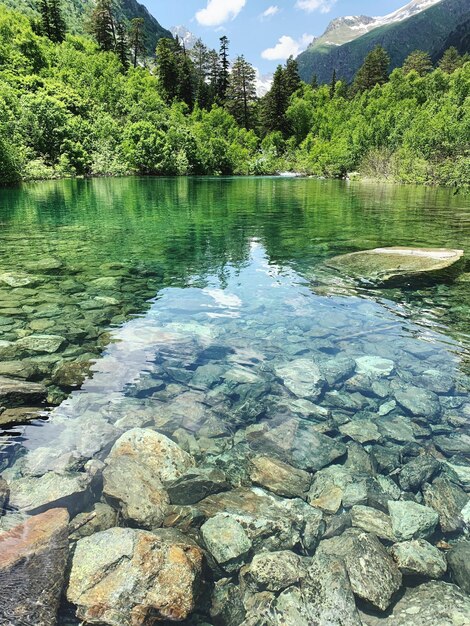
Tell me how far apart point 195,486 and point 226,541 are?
2.37ft

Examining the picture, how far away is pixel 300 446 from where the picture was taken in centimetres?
451

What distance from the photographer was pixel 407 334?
24.2 ft

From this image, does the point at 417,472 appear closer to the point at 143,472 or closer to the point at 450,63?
the point at 143,472

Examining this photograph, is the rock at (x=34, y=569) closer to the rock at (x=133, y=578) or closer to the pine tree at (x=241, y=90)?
the rock at (x=133, y=578)

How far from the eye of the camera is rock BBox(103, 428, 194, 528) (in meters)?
3.54

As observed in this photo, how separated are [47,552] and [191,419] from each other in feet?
7.49

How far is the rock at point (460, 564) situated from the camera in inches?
117

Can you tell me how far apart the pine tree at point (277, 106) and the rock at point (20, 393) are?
136 m

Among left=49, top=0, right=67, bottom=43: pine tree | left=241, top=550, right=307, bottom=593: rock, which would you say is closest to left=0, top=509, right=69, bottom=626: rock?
left=241, top=550, right=307, bottom=593: rock

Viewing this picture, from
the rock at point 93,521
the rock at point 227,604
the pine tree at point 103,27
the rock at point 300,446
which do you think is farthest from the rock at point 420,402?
the pine tree at point 103,27

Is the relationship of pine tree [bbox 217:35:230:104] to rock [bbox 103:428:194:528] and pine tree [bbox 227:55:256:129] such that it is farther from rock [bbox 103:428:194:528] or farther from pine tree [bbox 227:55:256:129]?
rock [bbox 103:428:194:528]

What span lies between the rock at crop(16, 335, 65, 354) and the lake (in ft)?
0.16

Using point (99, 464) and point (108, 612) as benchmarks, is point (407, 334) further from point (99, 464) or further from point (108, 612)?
point (108, 612)

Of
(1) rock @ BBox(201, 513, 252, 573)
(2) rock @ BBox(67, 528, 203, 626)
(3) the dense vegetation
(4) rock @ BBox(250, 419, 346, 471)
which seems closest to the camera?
(2) rock @ BBox(67, 528, 203, 626)
